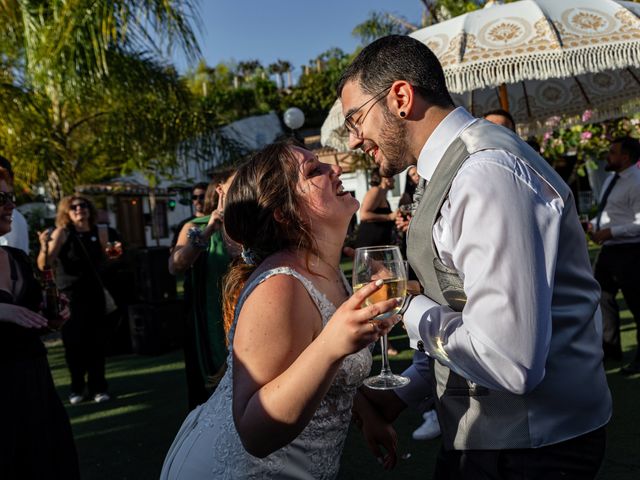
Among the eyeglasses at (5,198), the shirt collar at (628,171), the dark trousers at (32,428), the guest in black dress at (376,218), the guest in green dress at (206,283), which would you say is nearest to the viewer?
the dark trousers at (32,428)

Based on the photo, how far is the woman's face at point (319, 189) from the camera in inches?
76.7

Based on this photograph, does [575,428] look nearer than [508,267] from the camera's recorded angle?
No

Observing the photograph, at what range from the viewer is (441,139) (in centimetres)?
165

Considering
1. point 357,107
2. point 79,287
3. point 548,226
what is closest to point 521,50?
point 357,107

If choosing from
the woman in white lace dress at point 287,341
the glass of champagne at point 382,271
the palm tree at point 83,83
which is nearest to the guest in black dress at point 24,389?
the woman in white lace dress at point 287,341

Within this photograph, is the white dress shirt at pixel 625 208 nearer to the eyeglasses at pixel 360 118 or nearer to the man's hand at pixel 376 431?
the man's hand at pixel 376 431

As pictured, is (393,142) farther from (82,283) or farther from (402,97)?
(82,283)

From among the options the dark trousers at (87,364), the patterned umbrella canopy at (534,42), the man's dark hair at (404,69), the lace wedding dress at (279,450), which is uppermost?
the patterned umbrella canopy at (534,42)

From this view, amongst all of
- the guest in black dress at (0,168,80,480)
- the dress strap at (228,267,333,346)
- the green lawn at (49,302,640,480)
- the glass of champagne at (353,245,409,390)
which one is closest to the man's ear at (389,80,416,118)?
the glass of champagne at (353,245,409,390)

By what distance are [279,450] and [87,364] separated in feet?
16.3

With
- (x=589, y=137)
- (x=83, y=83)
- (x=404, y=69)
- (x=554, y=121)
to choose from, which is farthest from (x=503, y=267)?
(x=83, y=83)

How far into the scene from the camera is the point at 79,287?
6250 mm

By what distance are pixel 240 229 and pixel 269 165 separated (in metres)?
0.24

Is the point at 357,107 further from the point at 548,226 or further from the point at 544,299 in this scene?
the point at 544,299
